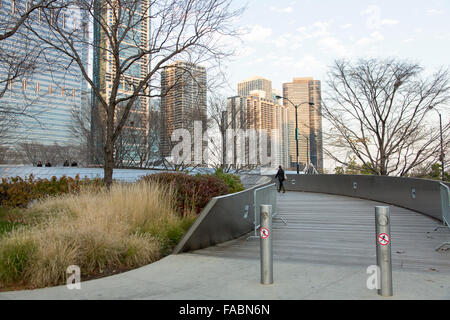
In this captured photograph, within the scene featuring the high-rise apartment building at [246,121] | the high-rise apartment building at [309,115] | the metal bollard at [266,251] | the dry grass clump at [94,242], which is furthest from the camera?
the high-rise apartment building at [246,121]

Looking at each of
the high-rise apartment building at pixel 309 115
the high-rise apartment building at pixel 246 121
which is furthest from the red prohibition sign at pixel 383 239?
the high-rise apartment building at pixel 246 121

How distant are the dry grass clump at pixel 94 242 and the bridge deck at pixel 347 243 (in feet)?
3.58

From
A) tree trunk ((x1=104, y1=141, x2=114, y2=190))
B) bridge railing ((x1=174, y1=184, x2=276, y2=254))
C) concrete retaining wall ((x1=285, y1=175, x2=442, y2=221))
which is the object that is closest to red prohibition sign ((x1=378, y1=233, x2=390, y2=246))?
bridge railing ((x1=174, y1=184, x2=276, y2=254))

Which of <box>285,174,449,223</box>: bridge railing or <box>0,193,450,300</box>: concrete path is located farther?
<box>285,174,449,223</box>: bridge railing

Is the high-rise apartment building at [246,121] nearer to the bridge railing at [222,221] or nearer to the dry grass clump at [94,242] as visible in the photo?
the bridge railing at [222,221]

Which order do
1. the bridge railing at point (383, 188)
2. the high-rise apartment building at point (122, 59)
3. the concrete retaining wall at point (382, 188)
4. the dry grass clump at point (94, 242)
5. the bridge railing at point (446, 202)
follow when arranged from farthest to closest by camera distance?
the high-rise apartment building at point (122, 59)
the concrete retaining wall at point (382, 188)
the bridge railing at point (383, 188)
the bridge railing at point (446, 202)
the dry grass clump at point (94, 242)

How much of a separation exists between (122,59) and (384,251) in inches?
719

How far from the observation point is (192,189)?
922 centimetres

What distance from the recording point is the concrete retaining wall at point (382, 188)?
11.0 m

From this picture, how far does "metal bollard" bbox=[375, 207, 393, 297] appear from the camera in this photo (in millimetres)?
3977

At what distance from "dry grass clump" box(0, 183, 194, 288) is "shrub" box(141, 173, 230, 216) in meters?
1.23

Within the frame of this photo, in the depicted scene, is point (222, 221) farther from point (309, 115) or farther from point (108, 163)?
point (309, 115)

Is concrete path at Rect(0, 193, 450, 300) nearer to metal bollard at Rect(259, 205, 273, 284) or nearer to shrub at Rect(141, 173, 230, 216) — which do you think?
metal bollard at Rect(259, 205, 273, 284)
